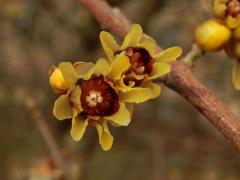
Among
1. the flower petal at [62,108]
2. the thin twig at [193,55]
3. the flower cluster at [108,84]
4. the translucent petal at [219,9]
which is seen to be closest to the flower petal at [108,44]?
the flower cluster at [108,84]

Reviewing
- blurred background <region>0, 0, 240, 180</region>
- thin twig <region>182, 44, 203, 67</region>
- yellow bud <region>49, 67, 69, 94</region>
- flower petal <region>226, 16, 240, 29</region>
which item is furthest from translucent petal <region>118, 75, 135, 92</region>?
blurred background <region>0, 0, 240, 180</region>

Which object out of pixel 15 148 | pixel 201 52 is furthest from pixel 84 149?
pixel 201 52

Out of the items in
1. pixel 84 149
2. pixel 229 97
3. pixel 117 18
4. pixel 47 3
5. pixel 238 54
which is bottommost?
pixel 84 149

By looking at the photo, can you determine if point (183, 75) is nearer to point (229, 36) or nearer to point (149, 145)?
point (229, 36)

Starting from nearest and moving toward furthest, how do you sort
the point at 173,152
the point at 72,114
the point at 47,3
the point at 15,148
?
the point at 72,114 → the point at 47,3 → the point at 173,152 → the point at 15,148

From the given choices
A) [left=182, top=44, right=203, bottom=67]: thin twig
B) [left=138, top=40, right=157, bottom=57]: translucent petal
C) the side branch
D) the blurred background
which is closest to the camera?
the side branch

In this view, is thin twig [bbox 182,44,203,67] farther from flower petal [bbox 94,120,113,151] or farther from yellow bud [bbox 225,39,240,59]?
flower petal [bbox 94,120,113,151]
